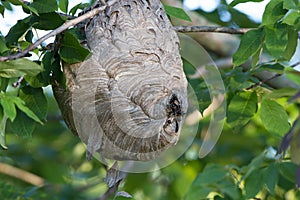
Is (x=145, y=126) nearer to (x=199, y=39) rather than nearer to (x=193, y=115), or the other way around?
(x=193, y=115)

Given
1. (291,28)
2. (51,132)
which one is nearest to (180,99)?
(291,28)

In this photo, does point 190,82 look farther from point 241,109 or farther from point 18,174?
point 18,174

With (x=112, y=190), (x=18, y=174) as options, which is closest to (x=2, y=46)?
(x=112, y=190)

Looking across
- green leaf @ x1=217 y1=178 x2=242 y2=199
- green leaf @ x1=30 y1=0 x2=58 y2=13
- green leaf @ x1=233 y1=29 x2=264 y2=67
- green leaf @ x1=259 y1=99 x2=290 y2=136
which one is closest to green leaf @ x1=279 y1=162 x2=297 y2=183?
green leaf @ x1=259 y1=99 x2=290 y2=136

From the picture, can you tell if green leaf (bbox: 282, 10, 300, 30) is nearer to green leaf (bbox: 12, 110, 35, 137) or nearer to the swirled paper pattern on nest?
the swirled paper pattern on nest

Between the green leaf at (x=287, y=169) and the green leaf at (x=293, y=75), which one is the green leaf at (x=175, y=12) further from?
the green leaf at (x=293, y=75)

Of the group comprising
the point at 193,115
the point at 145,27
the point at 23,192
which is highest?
the point at 145,27
